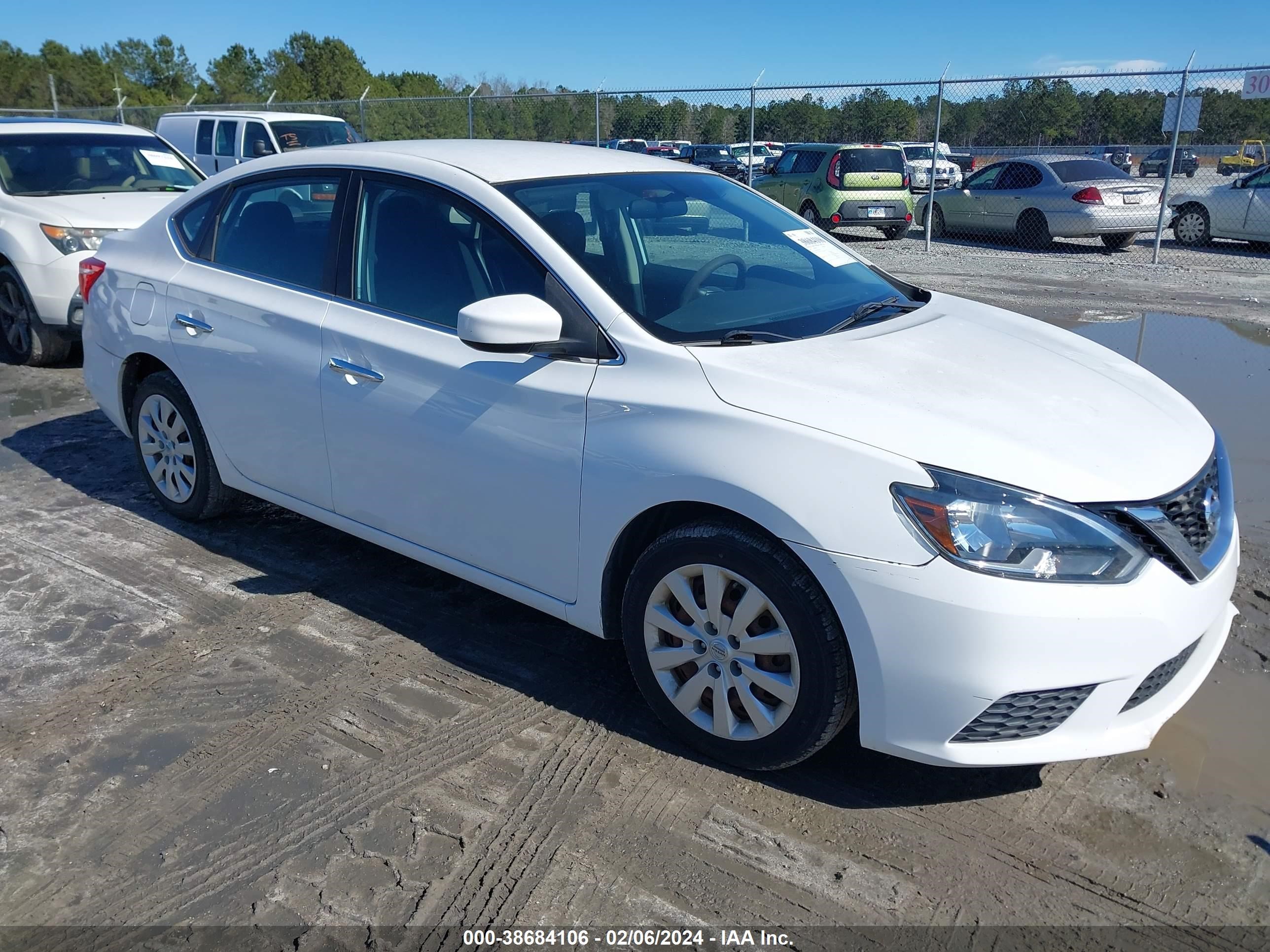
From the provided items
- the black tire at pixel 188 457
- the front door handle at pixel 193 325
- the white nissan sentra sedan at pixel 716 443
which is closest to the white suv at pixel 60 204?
the black tire at pixel 188 457

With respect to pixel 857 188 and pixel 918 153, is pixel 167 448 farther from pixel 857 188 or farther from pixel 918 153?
pixel 918 153

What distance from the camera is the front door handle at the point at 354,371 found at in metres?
3.71

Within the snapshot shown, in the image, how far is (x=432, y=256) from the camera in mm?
3750

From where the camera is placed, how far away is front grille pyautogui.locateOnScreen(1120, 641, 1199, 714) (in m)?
2.73

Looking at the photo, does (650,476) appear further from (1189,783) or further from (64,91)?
(64,91)

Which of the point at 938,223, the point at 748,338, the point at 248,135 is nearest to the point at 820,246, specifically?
the point at 748,338

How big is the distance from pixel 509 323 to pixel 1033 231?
49.6 feet

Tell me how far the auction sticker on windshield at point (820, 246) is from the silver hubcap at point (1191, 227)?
47.1 ft

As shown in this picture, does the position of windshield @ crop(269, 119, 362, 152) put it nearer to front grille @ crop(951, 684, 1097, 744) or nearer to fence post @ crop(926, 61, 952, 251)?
fence post @ crop(926, 61, 952, 251)

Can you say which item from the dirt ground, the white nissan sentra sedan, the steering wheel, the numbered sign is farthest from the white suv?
the numbered sign

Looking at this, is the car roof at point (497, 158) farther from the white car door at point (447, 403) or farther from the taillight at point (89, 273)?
the taillight at point (89, 273)

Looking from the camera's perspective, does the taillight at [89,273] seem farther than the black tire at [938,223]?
No

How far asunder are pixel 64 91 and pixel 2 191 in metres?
52.9

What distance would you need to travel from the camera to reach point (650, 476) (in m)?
3.02
